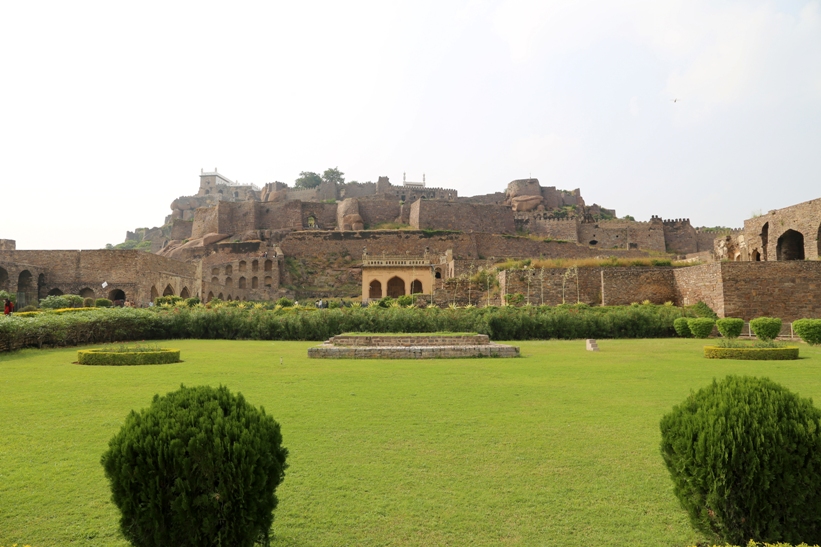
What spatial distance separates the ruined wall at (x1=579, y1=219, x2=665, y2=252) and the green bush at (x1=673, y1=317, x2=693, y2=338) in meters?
33.3

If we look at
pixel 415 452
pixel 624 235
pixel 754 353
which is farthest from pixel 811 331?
pixel 624 235

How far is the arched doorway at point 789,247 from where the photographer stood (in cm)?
2572

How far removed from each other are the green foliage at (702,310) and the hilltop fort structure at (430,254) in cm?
26

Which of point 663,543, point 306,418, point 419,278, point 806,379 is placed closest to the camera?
point 663,543

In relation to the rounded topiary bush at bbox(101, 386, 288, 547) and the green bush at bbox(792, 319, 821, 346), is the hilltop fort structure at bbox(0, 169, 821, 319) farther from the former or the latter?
the rounded topiary bush at bbox(101, 386, 288, 547)

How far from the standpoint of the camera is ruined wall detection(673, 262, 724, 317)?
72.0 feet

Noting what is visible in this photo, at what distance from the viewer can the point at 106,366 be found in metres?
11.7

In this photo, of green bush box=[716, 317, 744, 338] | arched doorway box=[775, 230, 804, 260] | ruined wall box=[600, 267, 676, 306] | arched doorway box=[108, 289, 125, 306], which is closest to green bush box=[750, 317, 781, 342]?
green bush box=[716, 317, 744, 338]

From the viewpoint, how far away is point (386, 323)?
19.2 meters

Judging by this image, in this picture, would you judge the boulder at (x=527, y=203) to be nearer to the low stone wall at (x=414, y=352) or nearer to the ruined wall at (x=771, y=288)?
the ruined wall at (x=771, y=288)

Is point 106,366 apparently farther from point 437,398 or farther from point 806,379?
point 806,379

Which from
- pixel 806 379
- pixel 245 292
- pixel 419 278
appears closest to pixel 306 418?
pixel 806 379

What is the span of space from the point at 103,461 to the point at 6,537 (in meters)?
1.21

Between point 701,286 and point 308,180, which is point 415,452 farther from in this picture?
point 308,180
